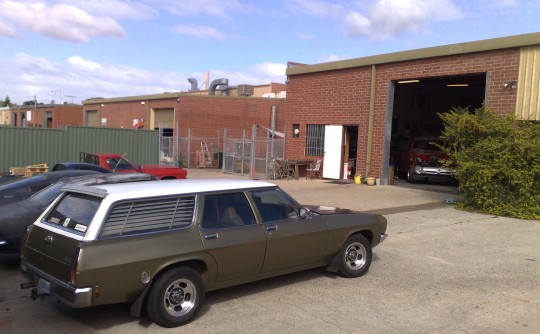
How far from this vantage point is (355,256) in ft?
21.6

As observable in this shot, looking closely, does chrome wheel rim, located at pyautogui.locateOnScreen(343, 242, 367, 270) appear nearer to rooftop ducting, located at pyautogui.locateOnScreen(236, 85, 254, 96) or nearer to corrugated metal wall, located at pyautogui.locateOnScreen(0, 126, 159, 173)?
corrugated metal wall, located at pyautogui.locateOnScreen(0, 126, 159, 173)

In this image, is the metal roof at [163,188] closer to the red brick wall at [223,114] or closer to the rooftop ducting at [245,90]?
the red brick wall at [223,114]

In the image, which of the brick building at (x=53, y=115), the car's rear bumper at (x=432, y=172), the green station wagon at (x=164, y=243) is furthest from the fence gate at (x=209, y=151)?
the brick building at (x=53, y=115)

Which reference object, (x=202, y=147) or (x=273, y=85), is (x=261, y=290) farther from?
(x=273, y=85)

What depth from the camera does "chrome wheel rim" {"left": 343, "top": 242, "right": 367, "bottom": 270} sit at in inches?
256

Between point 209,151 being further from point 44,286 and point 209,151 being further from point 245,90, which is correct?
point 44,286

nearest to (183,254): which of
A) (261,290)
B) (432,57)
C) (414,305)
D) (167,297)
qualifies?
(167,297)

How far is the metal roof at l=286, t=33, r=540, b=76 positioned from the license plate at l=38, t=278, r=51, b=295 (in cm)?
1446

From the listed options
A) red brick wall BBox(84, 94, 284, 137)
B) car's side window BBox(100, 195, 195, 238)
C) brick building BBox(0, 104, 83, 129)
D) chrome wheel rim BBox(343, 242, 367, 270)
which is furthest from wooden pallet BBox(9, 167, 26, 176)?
brick building BBox(0, 104, 83, 129)

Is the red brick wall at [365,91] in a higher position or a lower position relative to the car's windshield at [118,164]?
higher

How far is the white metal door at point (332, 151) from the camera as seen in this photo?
67.7 ft

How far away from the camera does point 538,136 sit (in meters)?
12.0

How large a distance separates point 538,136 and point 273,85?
30.5 meters

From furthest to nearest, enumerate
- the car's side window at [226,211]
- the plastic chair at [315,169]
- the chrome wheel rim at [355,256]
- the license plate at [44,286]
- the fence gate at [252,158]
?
1. the fence gate at [252,158]
2. the plastic chair at [315,169]
3. the chrome wheel rim at [355,256]
4. the car's side window at [226,211]
5. the license plate at [44,286]
